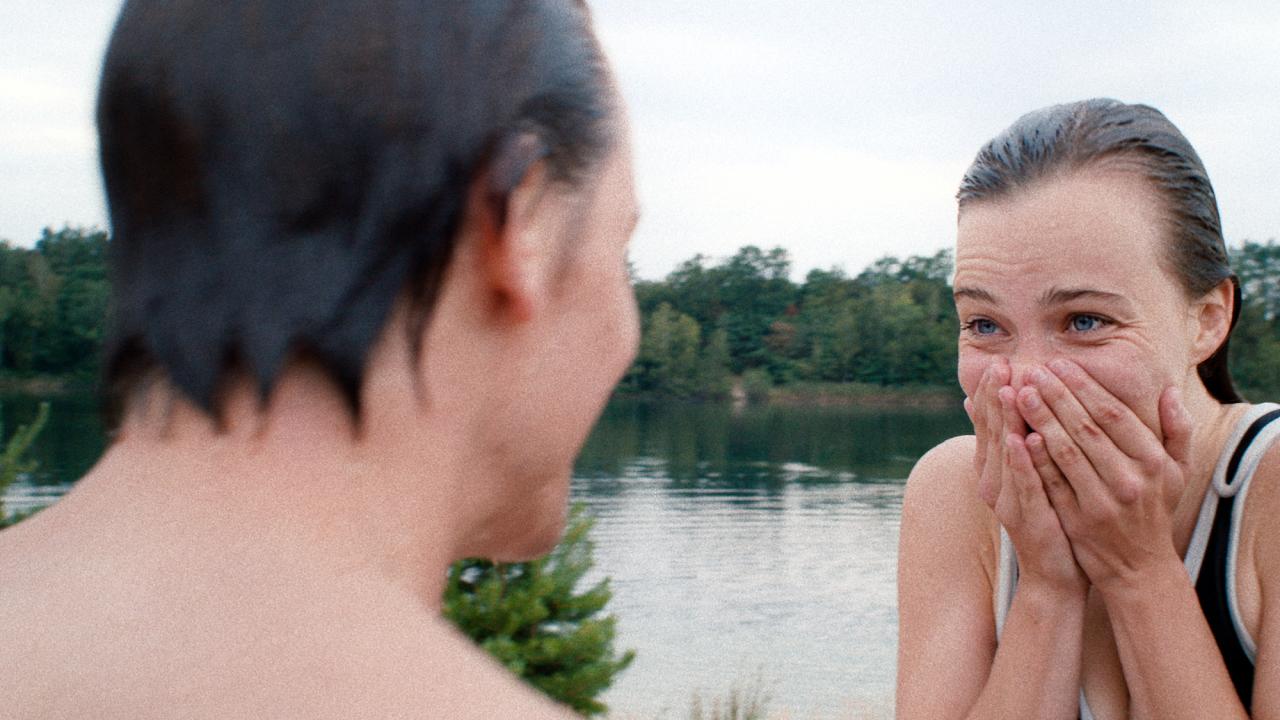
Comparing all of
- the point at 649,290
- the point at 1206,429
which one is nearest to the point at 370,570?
the point at 1206,429

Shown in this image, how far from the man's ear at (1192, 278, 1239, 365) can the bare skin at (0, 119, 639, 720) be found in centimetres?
196

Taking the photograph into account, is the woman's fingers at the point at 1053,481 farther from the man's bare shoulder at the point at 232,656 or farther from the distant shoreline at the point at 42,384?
the distant shoreline at the point at 42,384

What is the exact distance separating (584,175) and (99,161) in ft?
1.38

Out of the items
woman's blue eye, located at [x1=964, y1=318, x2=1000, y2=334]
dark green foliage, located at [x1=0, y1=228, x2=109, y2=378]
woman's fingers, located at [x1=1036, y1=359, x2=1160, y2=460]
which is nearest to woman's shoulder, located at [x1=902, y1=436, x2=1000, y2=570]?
woman's blue eye, located at [x1=964, y1=318, x2=1000, y2=334]

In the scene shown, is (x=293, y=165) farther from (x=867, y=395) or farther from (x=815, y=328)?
(x=867, y=395)

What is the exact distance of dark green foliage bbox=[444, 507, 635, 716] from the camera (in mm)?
6898

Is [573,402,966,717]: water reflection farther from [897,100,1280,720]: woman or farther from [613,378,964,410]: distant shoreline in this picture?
[613,378,964,410]: distant shoreline

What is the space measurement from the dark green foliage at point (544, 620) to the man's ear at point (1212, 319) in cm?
475

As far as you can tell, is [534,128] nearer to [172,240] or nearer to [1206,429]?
[172,240]

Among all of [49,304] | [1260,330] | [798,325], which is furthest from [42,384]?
[1260,330]

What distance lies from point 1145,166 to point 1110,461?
2.15 ft

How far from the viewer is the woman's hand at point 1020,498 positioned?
260 cm

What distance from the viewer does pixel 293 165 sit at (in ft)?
2.94

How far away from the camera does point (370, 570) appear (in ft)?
2.94
